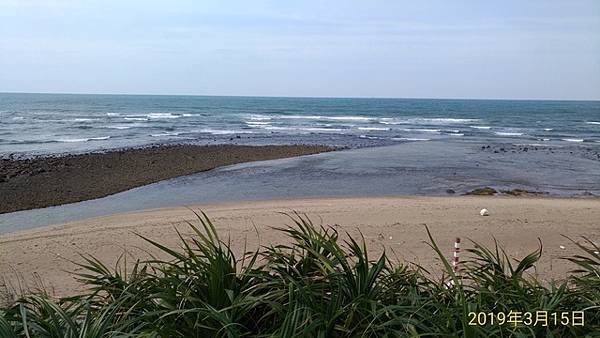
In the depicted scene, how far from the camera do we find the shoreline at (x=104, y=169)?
13758 millimetres

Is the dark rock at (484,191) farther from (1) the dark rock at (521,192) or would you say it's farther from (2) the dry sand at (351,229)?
(2) the dry sand at (351,229)

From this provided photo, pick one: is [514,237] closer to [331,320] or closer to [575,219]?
[575,219]

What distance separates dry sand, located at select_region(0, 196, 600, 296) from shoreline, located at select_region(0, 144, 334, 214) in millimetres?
3448

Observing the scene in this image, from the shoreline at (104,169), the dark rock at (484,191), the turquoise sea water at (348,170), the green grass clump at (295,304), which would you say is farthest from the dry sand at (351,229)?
the green grass clump at (295,304)

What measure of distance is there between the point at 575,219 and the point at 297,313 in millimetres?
9960

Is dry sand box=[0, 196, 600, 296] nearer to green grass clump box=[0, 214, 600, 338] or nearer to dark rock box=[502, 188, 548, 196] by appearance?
dark rock box=[502, 188, 548, 196]

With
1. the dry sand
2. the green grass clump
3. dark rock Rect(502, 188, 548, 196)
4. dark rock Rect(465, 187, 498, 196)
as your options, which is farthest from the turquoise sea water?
the green grass clump

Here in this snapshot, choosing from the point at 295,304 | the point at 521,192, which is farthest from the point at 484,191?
the point at 295,304

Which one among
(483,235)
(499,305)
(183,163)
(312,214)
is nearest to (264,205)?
(312,214)

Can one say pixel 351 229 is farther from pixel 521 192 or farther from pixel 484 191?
pixel 521 192

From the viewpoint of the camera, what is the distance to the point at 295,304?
246cm

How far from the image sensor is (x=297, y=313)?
7.76 feet

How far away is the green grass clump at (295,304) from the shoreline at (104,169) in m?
11.2

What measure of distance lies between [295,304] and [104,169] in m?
17.0
